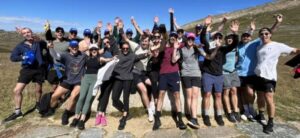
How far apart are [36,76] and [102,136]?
3.61 m

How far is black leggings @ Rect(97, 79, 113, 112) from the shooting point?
10945mm

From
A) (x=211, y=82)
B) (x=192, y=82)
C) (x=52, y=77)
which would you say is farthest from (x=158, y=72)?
(x=52, y=77)

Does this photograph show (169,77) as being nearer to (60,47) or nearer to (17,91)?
(60,47)

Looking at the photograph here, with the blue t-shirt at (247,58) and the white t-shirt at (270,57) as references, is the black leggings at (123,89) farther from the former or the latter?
the white t-shirt at (270,57)

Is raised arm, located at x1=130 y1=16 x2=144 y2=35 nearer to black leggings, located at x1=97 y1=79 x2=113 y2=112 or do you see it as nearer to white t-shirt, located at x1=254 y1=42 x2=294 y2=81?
black leggings, located at x1=97 y1=79 x2=113 y2=112

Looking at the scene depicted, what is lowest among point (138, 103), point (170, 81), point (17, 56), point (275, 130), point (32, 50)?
point (275, 130)

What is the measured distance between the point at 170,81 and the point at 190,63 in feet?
2.99

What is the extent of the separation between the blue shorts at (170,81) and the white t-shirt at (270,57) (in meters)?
2.67

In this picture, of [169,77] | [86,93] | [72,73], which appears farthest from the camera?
[72,73]

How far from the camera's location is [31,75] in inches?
452

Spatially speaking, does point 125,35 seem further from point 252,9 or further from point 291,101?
point 252,9

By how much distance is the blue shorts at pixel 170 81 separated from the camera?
10.5m

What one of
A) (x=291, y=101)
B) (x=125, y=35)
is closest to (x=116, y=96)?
(x=125, y=35)

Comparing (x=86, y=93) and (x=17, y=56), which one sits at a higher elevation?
(x=17, y=56)
